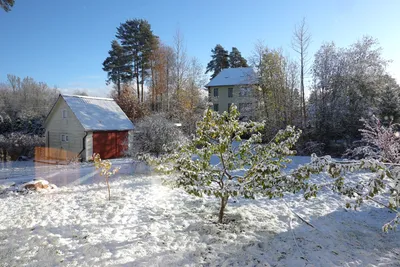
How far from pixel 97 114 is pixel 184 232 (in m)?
14.5

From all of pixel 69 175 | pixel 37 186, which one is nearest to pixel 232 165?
pixel 37 186

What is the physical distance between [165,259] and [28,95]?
41.1 metres

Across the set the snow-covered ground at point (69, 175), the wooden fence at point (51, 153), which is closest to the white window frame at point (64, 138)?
the wooden fence at point (51, 153)

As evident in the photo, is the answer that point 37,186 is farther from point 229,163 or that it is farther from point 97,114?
point 97,114

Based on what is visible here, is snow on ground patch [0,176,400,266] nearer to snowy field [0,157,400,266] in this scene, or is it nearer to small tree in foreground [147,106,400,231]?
snowy field [0,157,400,266]

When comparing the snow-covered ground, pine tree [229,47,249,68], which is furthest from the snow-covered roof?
pine tree [229,47,249,68]

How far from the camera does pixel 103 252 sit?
4348 millimetres

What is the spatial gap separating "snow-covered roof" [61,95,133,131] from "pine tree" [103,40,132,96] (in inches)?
381

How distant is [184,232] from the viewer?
17.2 ft

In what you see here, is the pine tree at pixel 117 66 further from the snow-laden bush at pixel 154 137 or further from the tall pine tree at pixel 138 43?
the snow-laden bush at pixel 154 137

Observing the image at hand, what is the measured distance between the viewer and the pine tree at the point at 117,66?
1113 inches

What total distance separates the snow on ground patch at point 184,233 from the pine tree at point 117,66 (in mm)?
22666

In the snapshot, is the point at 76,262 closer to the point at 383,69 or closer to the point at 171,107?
the point at 171,107

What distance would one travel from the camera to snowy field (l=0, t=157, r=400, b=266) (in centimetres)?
425
